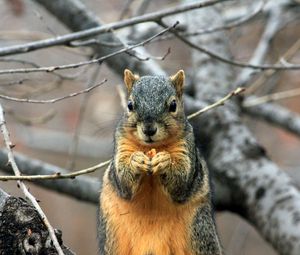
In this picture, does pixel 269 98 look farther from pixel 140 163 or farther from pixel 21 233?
pixel 21 233

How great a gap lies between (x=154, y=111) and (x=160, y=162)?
19 cm

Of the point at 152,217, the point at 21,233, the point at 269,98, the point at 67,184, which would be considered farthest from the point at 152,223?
the point at 269,98

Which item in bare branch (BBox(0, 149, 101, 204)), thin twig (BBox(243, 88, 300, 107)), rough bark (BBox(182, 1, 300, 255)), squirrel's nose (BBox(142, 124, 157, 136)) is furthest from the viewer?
thin twig (BBox(243, 88, 300, 107))

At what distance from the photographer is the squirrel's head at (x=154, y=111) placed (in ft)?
9.26

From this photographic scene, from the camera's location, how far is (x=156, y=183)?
2967mm

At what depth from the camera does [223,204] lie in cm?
461

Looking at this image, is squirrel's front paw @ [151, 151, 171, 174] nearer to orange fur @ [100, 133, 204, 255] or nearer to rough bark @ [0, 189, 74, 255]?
orange fur @ [100, 133, 204, 255]

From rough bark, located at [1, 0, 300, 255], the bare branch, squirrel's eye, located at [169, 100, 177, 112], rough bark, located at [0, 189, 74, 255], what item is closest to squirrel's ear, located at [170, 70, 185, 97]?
squirrel's eye, located at [169, 100, 177, 112]

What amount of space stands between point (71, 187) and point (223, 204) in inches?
34.7

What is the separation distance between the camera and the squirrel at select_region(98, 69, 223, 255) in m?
2.89

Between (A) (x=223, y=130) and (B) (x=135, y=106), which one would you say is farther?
(A) (x=223, y=130)

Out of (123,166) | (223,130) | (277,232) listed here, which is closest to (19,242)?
(123,166)

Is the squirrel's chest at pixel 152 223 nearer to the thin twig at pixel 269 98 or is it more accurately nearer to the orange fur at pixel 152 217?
the orange fur at pixel 152 217

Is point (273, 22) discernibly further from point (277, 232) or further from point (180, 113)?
point (180, 113)
